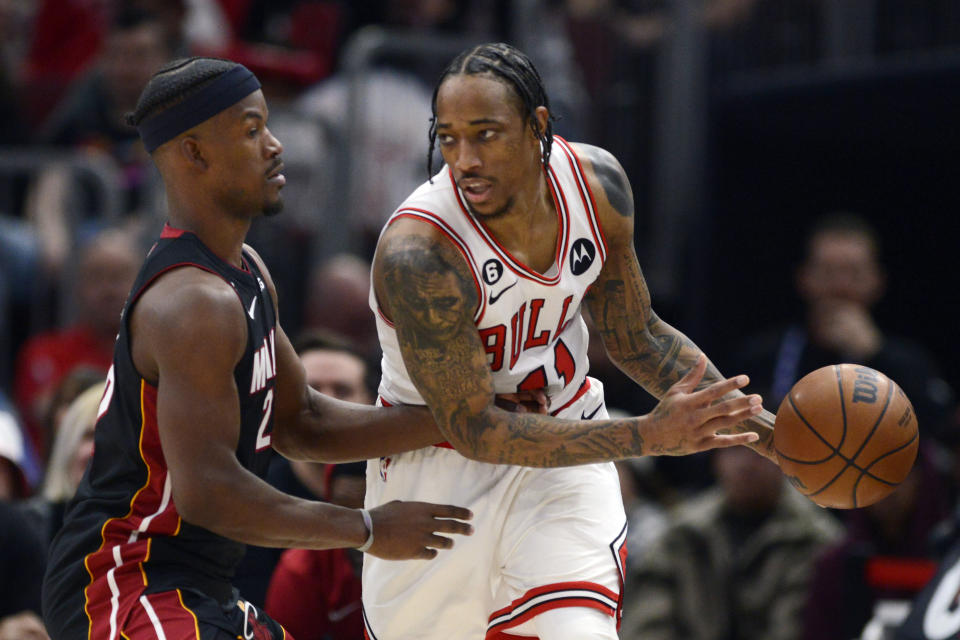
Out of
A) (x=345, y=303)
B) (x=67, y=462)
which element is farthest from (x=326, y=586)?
(x=345, y=303)

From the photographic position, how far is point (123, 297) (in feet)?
25.6

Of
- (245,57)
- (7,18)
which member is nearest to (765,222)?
(245,57)

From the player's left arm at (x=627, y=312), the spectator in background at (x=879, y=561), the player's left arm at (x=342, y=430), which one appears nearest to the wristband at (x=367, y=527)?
the player's left arm at (x=342, y=430)

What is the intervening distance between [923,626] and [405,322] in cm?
247

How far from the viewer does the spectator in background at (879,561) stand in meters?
6.54

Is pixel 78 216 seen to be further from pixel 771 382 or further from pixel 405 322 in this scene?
pixel 405 322

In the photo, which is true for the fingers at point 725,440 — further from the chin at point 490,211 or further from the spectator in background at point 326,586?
the spectator in background at point 326,586

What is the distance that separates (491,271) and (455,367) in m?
0.32

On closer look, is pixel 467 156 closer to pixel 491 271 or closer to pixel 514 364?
pixel 491 271

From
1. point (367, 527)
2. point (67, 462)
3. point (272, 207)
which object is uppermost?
point (272, 207)

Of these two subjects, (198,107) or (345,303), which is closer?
(198,107)

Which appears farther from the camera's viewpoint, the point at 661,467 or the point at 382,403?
the point at 661,467

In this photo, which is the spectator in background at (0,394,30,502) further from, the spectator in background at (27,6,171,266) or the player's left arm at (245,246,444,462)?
the player's left arm at (245,246,444,462)

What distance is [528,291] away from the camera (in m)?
4.27
